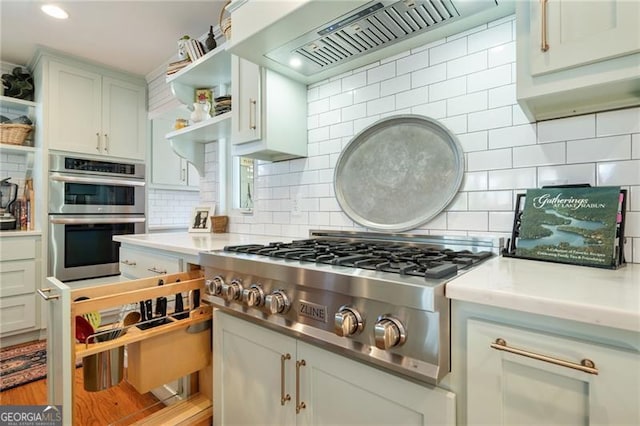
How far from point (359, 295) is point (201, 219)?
1.88 m

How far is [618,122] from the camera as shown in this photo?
1.01 m

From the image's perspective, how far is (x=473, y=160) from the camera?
1294 millimetres

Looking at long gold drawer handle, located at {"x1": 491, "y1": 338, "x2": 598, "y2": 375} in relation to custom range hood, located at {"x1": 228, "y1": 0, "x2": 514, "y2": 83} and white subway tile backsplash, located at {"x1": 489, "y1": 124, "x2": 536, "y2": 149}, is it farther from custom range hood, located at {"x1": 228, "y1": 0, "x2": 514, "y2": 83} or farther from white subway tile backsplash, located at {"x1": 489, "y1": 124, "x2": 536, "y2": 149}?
custom range hood, located at {"x1": 228, "y1": 0, "x2": 514, "y2": 83}

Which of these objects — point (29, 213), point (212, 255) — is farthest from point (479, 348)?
point (29, 213)

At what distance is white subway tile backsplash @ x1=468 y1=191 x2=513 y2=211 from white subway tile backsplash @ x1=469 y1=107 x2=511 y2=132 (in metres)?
0.26

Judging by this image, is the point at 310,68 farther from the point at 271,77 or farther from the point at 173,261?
the point at 173,261

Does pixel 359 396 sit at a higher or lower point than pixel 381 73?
lower

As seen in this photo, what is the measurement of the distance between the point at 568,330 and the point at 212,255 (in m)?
1.10

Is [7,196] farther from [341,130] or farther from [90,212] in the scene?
[341,130]

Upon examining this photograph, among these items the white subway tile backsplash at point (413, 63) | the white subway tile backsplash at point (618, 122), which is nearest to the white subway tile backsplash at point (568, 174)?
the white subway tile backsplash at point (618, 122)

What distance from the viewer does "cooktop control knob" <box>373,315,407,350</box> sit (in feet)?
2.45

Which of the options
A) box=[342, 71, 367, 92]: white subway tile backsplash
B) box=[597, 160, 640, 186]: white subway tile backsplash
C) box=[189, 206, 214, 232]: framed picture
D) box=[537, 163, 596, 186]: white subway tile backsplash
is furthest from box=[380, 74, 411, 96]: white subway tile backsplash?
box=[189, 206, 214, 232]: framed picture

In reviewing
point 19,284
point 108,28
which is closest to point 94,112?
point 108,28

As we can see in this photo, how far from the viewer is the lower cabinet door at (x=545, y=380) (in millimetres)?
558
